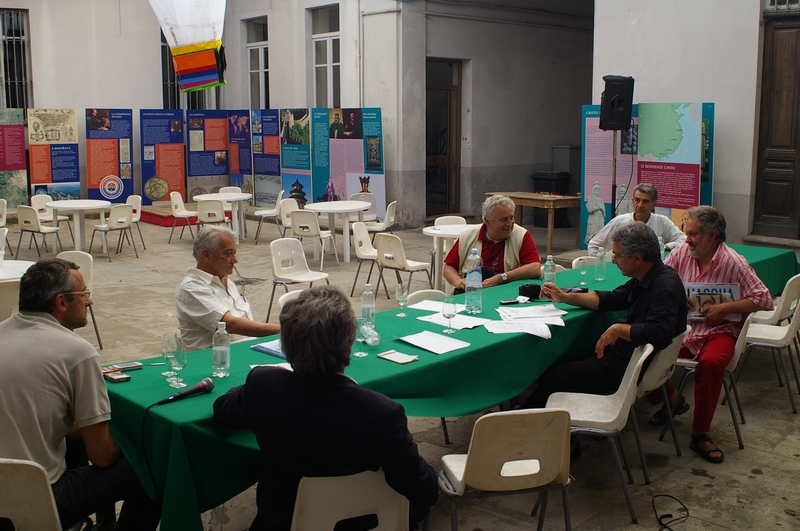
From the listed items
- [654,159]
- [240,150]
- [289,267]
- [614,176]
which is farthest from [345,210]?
[240,150]

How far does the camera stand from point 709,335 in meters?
4.96

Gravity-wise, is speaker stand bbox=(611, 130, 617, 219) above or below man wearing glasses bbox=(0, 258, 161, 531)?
above

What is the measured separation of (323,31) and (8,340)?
13594 mm

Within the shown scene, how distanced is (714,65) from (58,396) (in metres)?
8.82

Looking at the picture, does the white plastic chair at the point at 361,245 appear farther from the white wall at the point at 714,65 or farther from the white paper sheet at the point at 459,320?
the white paper sheet at the point at 459,320

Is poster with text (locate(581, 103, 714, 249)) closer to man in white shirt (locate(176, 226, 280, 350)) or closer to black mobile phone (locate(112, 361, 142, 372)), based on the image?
man in white shirt (locate(176, 226, 280, 350))

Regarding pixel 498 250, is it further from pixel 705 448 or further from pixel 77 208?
pixel 77 208

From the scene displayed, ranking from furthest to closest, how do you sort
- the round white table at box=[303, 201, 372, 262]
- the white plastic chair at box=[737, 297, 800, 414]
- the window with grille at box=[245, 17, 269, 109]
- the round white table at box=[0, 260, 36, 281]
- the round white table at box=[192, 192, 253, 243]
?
the window with grille at box=[245, 17, 269, 109]
the round white table at box=[192, 192, 253, 243]
the round white table at box=[303, 201, 372, 262]
the round white table at box=[0, 260, 36, 281]
the white plastic chair at box=[737, 297, 800, 414]

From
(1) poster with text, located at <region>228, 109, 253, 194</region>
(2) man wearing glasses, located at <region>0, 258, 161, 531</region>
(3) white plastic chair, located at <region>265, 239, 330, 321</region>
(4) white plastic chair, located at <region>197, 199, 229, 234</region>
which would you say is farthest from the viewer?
(1) poster with text, located at <region>228, 109, 253, 194</region>

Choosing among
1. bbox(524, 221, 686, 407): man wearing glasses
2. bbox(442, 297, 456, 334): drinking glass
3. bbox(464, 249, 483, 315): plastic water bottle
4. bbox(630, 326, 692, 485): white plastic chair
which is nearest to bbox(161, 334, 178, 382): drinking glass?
bbox(442, 297, 456, 334): drinking glass

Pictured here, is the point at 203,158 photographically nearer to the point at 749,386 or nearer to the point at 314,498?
the point at 749,386

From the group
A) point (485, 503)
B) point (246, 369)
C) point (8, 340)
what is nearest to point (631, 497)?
point (485, 503)

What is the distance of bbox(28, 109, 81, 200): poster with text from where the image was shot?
14.9 metres

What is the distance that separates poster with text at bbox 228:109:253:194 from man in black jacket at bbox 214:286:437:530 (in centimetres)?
1436
